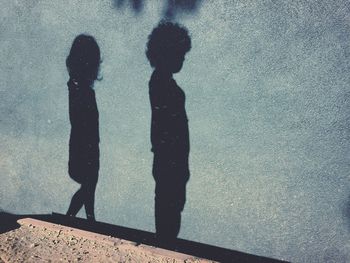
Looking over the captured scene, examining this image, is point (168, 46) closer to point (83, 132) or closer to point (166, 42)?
point (166, 42)

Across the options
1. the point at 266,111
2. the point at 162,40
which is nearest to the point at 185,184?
the point at 266,111

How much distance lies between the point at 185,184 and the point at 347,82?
2159 mm

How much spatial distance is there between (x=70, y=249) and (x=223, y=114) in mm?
2375

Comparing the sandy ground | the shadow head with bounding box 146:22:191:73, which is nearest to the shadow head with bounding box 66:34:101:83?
the shadow head with bounding box 146:22:191:73

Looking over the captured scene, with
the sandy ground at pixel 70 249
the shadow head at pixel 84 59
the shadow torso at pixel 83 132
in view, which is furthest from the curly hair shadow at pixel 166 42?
the sandy ground at pixel 70 249

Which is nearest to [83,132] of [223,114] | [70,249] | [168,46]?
[70,249]

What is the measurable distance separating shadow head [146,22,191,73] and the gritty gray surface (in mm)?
92

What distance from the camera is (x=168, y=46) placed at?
3.60m

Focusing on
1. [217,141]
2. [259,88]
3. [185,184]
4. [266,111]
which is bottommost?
[185,184]

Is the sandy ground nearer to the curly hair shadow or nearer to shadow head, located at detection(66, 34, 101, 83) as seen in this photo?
shadow head, located at detection(66, 34, 101, 83)

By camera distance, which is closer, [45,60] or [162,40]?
[162,40]

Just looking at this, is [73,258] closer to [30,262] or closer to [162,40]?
[30,262]

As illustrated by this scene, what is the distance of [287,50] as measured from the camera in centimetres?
328

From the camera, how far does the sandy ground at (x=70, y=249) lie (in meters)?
3.39
